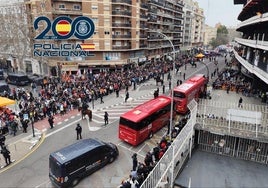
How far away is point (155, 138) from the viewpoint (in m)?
18.6

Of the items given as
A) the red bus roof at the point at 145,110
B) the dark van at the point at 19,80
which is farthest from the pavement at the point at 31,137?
the dark van at the point at 19,80

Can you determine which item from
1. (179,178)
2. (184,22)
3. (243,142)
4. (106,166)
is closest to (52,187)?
(106,166)

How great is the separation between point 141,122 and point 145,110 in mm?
1432

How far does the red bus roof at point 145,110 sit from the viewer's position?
54.8ft

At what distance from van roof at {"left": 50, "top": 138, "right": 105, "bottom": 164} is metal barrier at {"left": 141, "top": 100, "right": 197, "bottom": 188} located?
4917 millimetres

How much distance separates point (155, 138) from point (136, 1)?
41177 millimetres

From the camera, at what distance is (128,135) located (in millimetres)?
16875

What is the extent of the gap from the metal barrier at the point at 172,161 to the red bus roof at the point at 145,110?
4.77 meters

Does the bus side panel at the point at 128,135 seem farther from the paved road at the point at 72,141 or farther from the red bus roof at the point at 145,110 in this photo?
the red bus roof at the point at 145,110

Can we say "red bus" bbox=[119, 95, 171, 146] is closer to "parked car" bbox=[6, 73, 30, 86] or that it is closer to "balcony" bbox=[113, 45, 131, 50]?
"parked car" bbox=[6, 73, 30, 86]

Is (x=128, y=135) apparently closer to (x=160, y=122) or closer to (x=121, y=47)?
(x=160, y=122)

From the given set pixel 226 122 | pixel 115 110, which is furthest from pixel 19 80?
pixel 226 122

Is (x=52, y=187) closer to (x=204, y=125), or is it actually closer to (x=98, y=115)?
(x=204, y=125)

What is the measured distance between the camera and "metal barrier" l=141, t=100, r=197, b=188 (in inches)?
375
